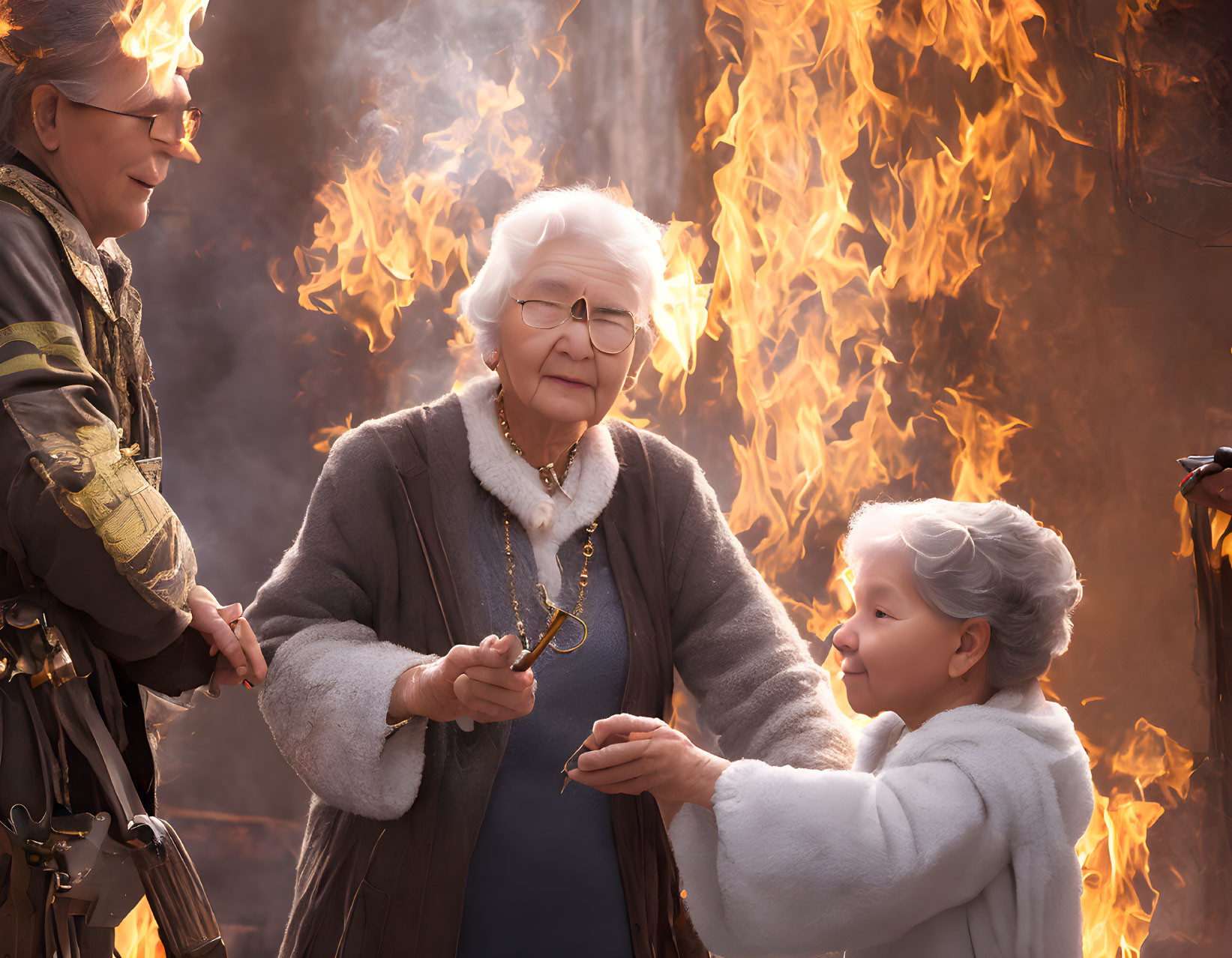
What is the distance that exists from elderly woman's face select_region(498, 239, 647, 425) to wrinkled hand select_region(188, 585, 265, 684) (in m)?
0.58

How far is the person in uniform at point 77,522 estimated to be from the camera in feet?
4.15

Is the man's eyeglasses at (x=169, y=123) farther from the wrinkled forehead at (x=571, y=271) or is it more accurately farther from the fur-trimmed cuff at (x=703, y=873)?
the fur-trimmed cuff at (x=703, y=873)

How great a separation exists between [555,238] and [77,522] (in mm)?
883

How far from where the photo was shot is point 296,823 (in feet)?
13.8

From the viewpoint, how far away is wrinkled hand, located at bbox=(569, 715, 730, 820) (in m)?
1.42

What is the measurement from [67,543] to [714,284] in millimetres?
3362

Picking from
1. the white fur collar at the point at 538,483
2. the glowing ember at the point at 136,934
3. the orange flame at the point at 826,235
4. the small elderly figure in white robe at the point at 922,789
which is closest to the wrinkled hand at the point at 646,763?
the small elderly figure in white robe at the point at 922,789

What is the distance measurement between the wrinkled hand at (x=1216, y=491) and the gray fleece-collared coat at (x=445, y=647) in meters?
0.79

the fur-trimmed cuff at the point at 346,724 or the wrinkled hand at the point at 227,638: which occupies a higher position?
the wrinkled hand at the point at 227,638

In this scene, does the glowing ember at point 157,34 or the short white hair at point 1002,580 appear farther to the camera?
the short white hair at point 1002,580

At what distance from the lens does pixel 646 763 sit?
1428 mm

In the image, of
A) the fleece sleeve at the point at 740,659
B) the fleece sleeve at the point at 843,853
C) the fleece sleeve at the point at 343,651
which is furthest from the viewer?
the fleece sleeve at the point at 740,659

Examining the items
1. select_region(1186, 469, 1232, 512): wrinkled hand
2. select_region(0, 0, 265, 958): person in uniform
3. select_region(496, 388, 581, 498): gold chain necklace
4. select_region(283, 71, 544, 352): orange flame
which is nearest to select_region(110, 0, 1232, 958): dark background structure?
select_region(283, 71, 544, 352): orange flame

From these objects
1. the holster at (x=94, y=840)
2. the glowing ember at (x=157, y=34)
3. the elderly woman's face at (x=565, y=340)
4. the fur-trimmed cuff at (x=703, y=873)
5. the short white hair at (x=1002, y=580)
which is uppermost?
the glowing ember at (x=157, y=34)
